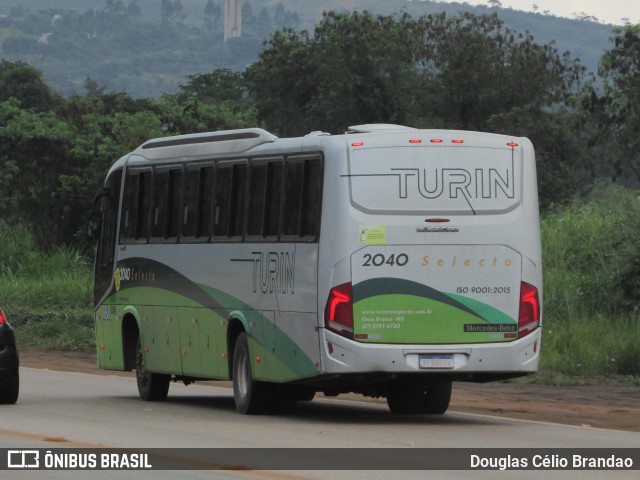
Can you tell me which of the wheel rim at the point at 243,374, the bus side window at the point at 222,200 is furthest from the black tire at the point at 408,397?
the bus side window at the point at 222,200

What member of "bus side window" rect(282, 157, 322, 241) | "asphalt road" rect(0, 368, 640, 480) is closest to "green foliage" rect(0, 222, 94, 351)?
"asphalt road" rect(0, 368, 640, 480)

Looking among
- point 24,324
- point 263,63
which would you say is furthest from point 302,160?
point 263,63

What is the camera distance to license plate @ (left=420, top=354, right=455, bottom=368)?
15.9m

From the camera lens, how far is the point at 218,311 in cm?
1808

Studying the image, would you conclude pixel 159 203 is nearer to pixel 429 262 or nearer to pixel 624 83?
pixel 429 262

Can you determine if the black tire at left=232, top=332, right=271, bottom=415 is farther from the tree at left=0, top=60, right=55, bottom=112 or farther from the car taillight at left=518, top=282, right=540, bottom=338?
the tree at left=0, top=60, right=55, bottom=112

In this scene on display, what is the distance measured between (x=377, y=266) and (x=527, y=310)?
1719 millimetres

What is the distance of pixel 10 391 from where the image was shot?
59.2 feet

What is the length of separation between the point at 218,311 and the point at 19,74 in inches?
2502

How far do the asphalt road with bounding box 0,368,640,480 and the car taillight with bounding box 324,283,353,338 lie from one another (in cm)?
98

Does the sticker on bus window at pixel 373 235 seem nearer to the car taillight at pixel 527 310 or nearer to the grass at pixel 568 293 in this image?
the car taillight at pixel 527 310

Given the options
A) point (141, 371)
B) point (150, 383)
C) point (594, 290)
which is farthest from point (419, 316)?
point (594, 290)

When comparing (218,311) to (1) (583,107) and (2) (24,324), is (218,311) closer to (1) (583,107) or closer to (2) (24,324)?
(2) (24,324)

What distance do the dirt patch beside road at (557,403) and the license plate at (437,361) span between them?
7.05ft
